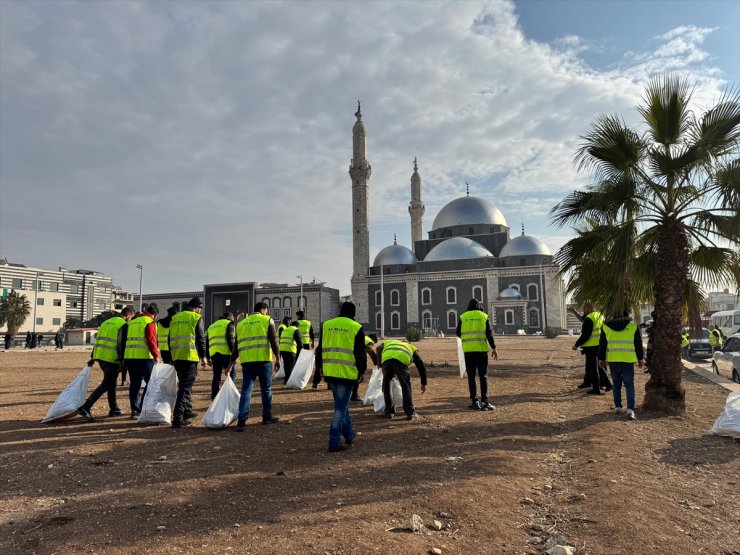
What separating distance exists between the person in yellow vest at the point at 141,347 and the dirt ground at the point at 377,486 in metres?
0.71

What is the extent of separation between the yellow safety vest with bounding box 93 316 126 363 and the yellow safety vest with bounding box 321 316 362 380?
3.64 metres

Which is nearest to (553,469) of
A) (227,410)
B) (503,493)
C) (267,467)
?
(503,493)

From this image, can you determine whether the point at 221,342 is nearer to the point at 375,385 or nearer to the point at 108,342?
the point at 108,342

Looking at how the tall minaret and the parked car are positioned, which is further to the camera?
the tall minaret

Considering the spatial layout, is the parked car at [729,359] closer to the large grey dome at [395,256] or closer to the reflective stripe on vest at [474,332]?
the reflective stripe on vest at [474,332]

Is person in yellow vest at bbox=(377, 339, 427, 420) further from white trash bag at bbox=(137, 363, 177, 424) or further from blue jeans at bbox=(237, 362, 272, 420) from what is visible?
white trash bag at bbox=(137, 363, 177, 424)

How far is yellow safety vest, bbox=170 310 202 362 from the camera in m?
6.78

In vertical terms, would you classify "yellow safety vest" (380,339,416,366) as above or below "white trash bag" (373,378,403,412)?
above

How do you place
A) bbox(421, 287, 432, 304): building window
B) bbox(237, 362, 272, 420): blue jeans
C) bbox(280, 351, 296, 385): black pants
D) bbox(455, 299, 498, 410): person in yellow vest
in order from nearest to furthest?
bbox(237, 362, 272, 420): blue jeans < bbox(455, 299, 498, 410): person in yellow vest < bbox(280, 351, 296, 385): black pants < bbox(421, 287, 432, 304): building window

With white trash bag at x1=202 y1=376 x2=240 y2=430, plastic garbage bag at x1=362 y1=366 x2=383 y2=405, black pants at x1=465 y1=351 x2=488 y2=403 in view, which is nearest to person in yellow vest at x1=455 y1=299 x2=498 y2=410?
black pants at x1=465 y1=351 x2=488 y2=403

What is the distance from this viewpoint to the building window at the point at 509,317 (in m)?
51.7

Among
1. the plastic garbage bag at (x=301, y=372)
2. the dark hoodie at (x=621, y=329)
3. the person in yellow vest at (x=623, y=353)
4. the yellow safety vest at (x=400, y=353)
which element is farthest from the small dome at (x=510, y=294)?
the yellow safety vest at (x=400, y=353)

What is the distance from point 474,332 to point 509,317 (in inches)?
1820

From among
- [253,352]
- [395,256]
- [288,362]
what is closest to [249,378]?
[253,352]
